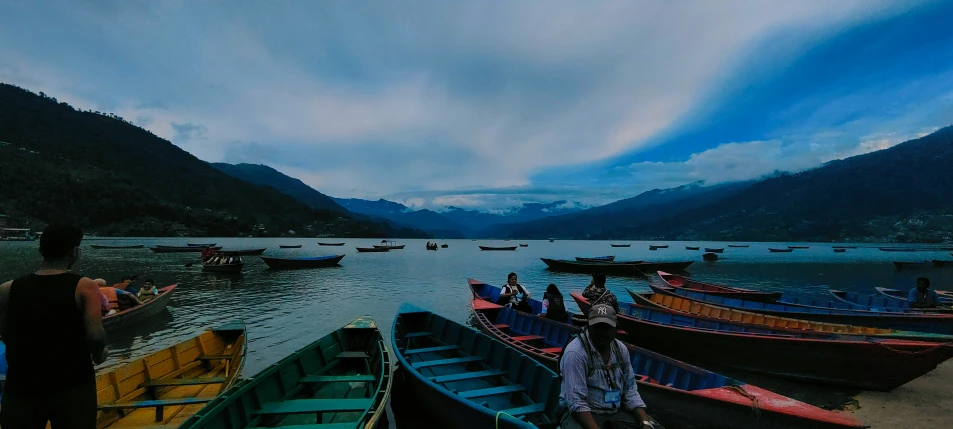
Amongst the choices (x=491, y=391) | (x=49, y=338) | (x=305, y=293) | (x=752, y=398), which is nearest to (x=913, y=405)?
(x=752, y=398)

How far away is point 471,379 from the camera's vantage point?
10.4m

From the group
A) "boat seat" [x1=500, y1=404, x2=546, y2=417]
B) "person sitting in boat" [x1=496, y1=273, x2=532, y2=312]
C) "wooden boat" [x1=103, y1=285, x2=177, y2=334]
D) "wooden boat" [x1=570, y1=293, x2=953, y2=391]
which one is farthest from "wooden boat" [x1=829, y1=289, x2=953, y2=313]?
"wooden boat" [x1=103, y1=285, x2=177, y2=334]

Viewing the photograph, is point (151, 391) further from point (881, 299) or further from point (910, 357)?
point (881, 299)

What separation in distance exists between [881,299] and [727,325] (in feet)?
42.3

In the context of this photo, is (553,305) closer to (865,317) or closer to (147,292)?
(865,317)

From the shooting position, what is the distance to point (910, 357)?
32.1ft

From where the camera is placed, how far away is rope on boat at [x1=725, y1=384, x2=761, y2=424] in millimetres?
7104

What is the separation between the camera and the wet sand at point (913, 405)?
904cm

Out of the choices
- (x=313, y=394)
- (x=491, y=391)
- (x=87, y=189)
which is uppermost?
(x=87, y=189)

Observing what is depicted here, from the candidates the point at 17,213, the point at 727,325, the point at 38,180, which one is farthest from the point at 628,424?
the point at 38,180

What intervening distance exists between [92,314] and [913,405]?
1591 centimetres

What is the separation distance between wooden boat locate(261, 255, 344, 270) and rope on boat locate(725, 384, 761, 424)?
50.5m

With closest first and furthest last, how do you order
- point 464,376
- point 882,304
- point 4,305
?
1. point 4,305
2. point 464,376
3. point 882,304

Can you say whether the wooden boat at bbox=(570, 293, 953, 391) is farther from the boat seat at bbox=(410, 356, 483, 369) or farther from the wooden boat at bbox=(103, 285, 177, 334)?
the wooden boat at bbox=(103, 285, 177, 334)
